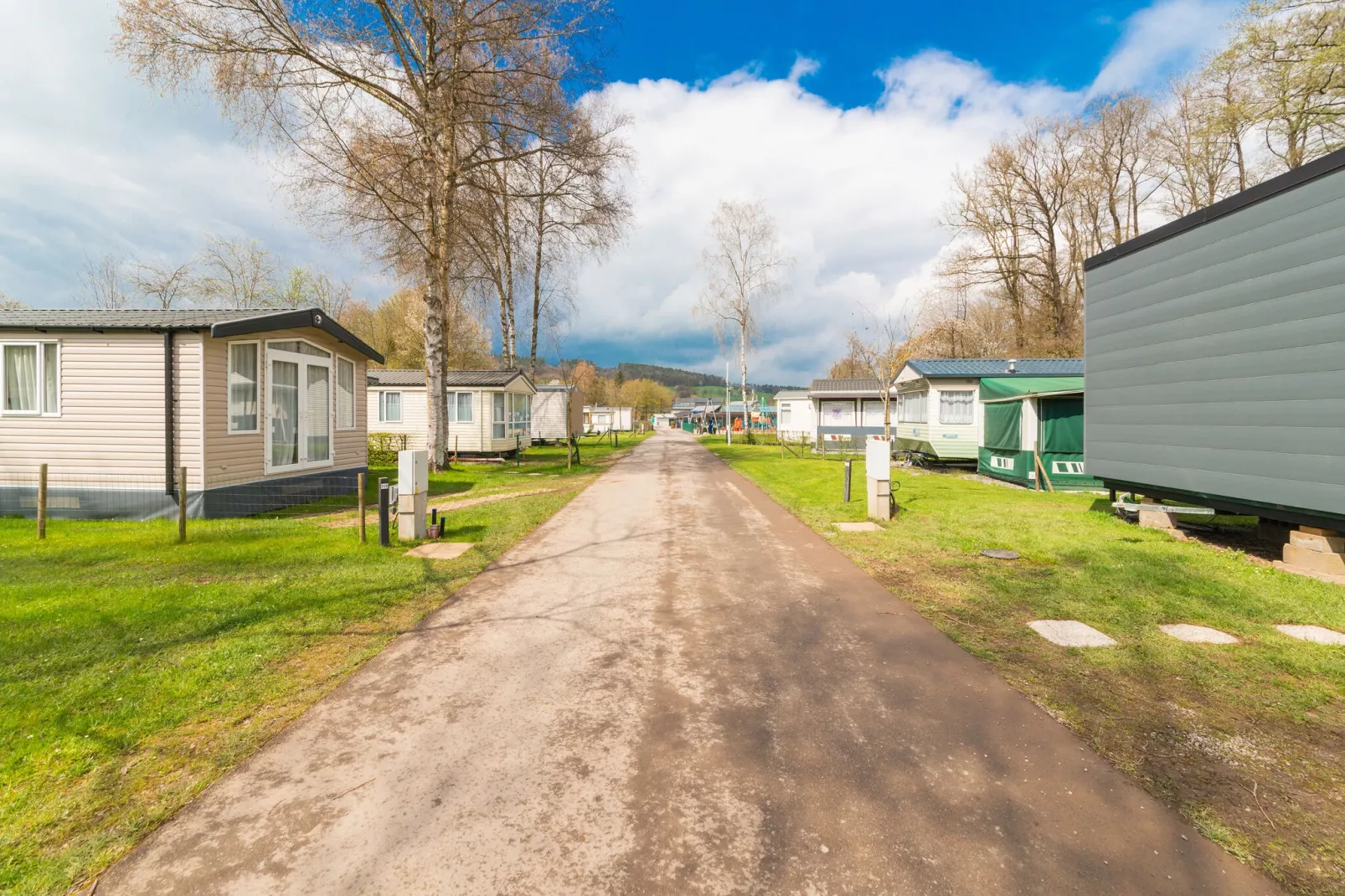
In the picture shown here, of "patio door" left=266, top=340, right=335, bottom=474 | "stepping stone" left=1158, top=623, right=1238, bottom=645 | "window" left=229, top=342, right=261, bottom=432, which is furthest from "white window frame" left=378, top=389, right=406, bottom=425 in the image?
"stepping stone" left=1158, top=623, right=1238, bottom=645

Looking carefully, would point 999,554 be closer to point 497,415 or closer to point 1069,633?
point 1069,633

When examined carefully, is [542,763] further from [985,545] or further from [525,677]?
[985,545]

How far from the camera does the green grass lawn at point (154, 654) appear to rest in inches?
103

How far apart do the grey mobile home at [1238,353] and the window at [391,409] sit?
2350 centimetres

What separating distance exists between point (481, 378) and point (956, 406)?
18.3 metres

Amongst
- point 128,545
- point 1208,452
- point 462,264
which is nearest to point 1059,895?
point 1208,452

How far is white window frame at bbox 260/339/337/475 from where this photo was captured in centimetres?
1071

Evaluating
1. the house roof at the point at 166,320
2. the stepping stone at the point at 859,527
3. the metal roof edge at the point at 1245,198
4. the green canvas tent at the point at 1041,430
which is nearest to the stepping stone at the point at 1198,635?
the stepping stone at the point at 859,527

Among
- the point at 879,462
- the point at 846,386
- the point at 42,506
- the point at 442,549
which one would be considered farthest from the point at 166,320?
the point at 846,386

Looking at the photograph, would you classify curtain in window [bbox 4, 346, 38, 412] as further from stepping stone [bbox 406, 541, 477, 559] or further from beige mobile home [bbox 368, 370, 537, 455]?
beige mobile home [bbox 368, 370, 537, 455]

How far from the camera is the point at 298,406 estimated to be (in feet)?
37.9

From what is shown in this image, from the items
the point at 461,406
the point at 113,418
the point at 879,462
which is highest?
the point at 461,406

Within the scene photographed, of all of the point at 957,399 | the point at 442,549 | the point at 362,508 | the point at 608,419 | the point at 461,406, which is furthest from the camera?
the point at 608,419

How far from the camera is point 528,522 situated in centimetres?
966
